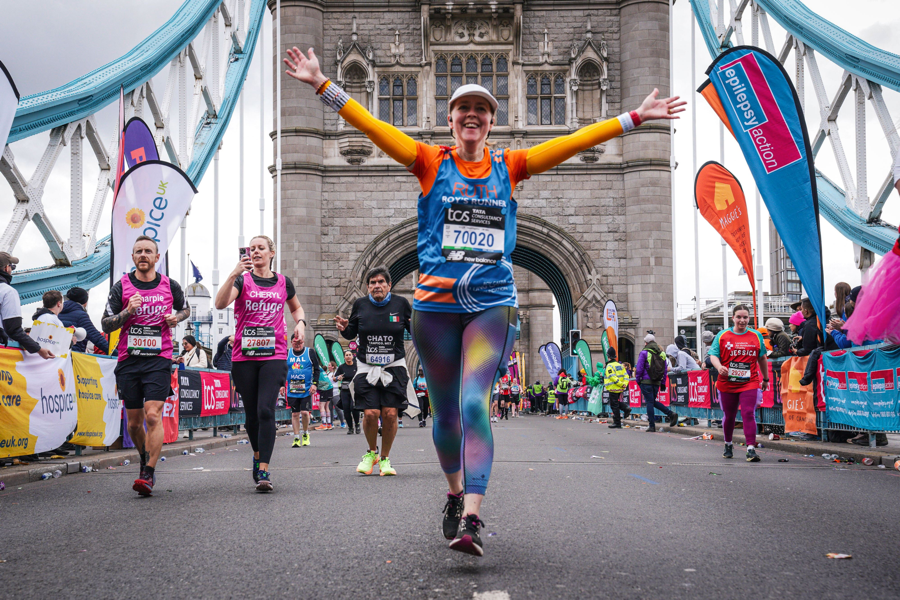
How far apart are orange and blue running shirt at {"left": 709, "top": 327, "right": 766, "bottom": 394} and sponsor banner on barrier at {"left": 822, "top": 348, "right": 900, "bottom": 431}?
125 cm

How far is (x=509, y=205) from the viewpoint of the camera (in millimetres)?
4141

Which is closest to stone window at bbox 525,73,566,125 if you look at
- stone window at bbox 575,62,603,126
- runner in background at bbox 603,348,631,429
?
stone window at bbox 575,62,603,126

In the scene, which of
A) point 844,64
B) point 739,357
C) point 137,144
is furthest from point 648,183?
point 739,357

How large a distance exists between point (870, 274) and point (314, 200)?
2927cm

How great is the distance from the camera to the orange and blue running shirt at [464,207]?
3918mm

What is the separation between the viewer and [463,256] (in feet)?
12.9

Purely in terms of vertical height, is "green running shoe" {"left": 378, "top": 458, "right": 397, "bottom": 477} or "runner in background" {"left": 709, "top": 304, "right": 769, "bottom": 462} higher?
"runner in background" {"left": 709, "top": 304, "right": 769, "bottom": 462}

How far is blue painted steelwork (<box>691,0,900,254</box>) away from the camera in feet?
58.9

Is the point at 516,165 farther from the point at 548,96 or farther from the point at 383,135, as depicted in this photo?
the point at 548,96

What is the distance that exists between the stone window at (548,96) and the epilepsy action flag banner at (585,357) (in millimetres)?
9136

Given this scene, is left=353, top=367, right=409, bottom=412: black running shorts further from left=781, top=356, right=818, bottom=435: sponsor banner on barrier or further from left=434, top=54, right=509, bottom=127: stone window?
left=434, top=54, right=509, bottom=127: stone window

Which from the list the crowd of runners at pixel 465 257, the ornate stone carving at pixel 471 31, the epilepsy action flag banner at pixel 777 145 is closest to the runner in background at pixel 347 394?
the epilepsy action flag banner at pixel 777 145

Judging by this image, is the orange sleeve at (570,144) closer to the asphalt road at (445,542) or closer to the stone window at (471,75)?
the asphalt road at (445,542)

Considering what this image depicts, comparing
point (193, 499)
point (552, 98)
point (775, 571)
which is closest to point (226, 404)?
point (193, 499)
